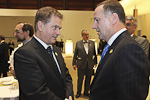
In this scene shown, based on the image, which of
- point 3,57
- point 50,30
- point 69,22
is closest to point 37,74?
point 50,30

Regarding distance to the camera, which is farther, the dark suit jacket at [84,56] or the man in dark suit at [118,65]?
the dark suit jacket at [84,56]

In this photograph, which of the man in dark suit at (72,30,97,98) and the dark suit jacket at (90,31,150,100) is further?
the man in dark suit at (72,30,97,98)

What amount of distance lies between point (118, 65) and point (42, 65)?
28.6 inches

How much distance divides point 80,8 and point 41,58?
1070 cm

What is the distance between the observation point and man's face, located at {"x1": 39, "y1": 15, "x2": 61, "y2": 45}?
1.54 metres

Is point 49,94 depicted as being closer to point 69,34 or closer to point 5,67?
point 5,67

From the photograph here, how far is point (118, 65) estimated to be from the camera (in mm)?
1100

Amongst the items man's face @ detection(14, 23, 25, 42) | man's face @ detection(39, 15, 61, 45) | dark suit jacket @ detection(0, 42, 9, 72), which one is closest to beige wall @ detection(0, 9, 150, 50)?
dark suit jacket @ detection(0, 42, 9, 72)

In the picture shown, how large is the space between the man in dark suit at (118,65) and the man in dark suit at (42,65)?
1.38 ft

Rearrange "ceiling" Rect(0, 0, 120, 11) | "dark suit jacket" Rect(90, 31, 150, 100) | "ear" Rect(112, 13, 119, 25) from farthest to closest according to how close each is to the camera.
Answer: "ceiling" Rect(0, 0, 120, 11)
"ear" Rect(112, 13, 119, 25)
"dark suit jacket" Rect(90, 31, 150, 100)

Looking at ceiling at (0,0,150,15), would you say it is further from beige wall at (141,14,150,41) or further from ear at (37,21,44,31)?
ear at (37,21,44,31)

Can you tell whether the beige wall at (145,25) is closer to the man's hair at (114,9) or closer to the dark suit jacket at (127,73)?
the man's hair at (114,9)

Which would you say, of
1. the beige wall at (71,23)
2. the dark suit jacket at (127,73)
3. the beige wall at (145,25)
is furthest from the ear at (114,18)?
the beige wall at (71,23)

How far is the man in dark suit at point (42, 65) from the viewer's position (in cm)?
133
